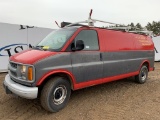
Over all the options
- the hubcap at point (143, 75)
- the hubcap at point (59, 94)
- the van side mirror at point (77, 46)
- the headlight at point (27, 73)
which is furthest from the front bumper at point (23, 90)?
the hubcap at point (143, 75)

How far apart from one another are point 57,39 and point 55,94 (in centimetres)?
152

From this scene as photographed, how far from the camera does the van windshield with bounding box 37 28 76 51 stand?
5260 mm

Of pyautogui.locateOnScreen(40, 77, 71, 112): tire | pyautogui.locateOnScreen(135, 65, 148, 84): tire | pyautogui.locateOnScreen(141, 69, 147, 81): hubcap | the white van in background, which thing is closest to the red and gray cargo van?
pyautogui.locateOnScreen(40, 77, 71, 112): tire

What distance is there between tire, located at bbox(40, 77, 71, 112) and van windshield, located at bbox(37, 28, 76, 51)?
2.77ft

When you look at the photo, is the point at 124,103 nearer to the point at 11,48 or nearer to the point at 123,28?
the point at 123,28

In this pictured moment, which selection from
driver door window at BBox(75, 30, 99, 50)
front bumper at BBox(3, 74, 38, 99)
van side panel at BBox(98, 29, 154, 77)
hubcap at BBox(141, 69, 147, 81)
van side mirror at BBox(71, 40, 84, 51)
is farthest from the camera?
hubcap at BBox(141, 69, 147, 81)

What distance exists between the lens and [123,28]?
25.7 ft

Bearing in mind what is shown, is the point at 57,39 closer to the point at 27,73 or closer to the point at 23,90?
the point at 27,73

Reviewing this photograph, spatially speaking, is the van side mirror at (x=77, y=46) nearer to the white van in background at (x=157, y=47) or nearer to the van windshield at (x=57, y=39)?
the van windshield at (x=57, y=39)

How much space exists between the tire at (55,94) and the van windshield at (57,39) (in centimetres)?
84

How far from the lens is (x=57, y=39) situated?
5602 mm

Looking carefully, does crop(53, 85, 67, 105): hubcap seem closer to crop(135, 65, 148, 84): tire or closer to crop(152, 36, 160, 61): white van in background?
crop(135, 65, 148, 84): tire

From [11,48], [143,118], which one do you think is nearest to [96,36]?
[143,118]

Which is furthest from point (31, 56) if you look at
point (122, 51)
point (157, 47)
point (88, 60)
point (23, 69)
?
point (157, 47)
